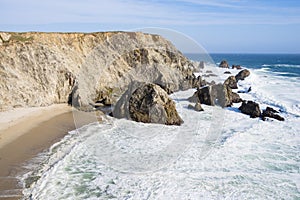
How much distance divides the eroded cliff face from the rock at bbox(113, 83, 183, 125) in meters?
4.16

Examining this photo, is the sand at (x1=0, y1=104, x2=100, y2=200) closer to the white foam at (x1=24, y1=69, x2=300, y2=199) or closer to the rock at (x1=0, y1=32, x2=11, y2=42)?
the white foam at (x1=24, y1=69, x2=300, y2=199)

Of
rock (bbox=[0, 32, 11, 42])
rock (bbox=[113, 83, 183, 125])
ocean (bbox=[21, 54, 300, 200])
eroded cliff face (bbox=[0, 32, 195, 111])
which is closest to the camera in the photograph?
ocean (bbox=[21, 54, 300, 200])

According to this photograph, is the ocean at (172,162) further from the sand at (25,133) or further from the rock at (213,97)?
the rock at (213,97)

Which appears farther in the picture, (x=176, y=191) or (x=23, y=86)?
(x=23, y=86)

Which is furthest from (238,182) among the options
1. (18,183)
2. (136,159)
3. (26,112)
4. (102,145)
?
(26,112)

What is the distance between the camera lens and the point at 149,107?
1694cm

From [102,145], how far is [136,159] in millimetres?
2288

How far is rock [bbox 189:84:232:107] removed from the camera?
23242mm

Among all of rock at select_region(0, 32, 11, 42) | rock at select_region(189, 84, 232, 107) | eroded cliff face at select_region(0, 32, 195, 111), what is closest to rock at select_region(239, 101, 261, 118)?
rock at select_region(189, 84, 232, 107)

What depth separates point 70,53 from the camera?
24.7 metres

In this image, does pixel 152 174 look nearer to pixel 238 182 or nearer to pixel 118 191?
pixel 118 191

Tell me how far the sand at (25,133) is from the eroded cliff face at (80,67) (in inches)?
51.2

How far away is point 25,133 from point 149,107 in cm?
655

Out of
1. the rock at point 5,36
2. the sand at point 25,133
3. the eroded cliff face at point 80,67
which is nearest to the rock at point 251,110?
the eroded cliff face at point 80,67
